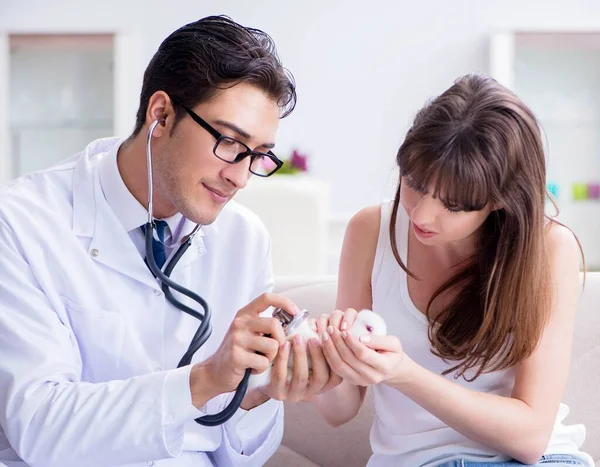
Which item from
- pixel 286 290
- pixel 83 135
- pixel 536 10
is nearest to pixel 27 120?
pixel 83 135

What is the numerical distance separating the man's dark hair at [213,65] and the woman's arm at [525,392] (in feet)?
1.73

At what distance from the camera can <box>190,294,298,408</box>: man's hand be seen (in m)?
1.29

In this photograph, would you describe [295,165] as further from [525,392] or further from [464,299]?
[525,392]

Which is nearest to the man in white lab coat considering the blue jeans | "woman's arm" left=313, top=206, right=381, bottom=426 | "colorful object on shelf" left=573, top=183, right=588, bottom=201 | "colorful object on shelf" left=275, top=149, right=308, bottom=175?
"woman's arm" left=313, top=206, right=381, bottom=426

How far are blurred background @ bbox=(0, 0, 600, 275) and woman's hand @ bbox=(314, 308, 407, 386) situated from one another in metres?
4.58

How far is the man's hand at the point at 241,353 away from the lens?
1285 mm

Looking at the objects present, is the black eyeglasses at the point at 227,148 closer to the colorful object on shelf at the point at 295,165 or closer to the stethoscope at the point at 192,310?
the stethoscope at the point at 192,310

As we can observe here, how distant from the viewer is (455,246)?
1638mm

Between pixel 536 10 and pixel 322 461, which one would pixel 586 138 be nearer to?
pixel 536 10

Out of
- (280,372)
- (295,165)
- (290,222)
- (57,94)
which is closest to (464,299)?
(280,372)

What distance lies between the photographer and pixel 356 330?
1334mm

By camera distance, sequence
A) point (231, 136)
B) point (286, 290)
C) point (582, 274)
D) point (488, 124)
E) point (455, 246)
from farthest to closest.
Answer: point (286, 290) < point (582, 274) < point (455, 246) < point (231, 136) < point (488, 124)

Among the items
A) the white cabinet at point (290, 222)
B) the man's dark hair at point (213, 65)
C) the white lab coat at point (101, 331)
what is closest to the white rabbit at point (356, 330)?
the white lab coat at point (101, 331)

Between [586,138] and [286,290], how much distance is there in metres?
4.62
